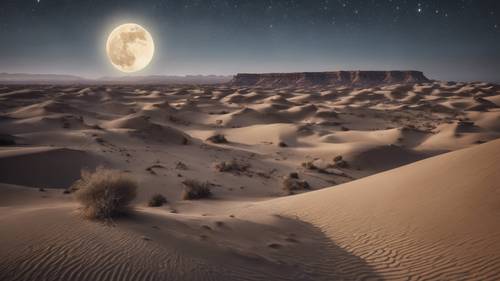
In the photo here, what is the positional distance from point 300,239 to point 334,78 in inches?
6142

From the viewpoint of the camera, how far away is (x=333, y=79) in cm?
15412

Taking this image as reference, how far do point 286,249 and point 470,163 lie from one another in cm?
592

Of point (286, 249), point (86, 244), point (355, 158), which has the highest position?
point (86, 244)

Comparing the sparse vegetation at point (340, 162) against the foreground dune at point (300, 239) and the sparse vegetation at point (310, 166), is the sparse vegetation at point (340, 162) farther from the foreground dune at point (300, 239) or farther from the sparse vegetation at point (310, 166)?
the foreground dune at point (300, 239)

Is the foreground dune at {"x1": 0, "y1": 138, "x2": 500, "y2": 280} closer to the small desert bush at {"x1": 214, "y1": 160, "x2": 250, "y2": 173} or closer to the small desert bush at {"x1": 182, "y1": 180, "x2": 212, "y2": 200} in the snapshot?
the small desert bush at {"x1": 182, "y1": 180, "x2": 212, "y2": 200}

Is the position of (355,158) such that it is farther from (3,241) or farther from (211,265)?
(3,241)

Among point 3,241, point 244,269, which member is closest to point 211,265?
point 244,269

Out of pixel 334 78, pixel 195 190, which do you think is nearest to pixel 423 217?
pixel 195 190

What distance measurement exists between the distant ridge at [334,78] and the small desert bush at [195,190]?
14021 cm

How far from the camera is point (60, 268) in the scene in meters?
4.25

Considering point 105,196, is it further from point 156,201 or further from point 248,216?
point 156,201

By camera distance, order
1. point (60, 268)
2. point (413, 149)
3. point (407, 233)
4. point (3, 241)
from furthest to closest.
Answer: point (413, 149) → point (407, 233) → point (3, 241) → point (60, 268)

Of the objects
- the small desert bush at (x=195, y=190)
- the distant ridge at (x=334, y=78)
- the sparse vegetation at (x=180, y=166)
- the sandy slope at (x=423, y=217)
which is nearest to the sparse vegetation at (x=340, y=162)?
the sandy slope at (x=423, y=217)

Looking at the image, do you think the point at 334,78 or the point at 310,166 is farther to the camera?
the point at 334,78
